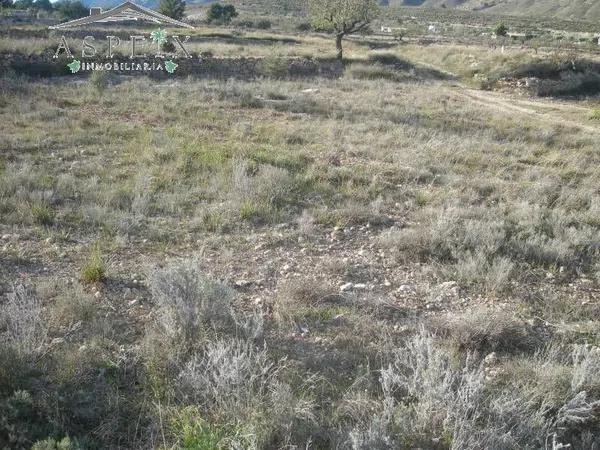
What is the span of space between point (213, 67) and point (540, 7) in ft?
360

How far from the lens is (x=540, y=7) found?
106 meters

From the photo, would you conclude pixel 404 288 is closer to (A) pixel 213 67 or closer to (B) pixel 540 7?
(A) pixel 213 67

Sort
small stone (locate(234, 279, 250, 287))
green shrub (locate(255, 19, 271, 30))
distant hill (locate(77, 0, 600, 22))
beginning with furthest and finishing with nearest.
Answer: distant hill (locate(77, 0, 600, 22)) < green shrub (locate(255, 19, 271, 30)) < small stone (locate(234, 279, 250, 287))

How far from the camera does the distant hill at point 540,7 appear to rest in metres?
92.6

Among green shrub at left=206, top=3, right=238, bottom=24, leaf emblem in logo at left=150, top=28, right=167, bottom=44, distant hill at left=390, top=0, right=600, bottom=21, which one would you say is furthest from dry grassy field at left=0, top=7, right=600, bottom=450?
distant hill at left=390, top=0, right=600, bottom=21

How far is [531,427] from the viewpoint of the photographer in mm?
2809

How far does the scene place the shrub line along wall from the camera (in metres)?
20.0

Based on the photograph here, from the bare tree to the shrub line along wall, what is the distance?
3334mm

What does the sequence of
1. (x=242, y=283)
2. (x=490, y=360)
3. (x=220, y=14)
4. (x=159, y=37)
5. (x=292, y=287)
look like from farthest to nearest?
(x=220, y=14) → (x=159, y=37) → (x=242, y=283) → (x=292, y=287) → (x=490, y=360)

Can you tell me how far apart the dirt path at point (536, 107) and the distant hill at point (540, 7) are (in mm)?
85422

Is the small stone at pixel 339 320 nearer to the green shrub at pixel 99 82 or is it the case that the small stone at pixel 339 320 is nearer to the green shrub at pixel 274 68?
the green shrub at pixel 99 82

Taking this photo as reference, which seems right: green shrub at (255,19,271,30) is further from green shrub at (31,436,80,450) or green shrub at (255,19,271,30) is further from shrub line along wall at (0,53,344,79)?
green shrub at (31,436,80,450)

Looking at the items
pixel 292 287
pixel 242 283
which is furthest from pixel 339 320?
pixel 242 283

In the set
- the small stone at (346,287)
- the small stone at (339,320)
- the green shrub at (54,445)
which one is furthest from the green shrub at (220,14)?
the green shrub at (54,445)
